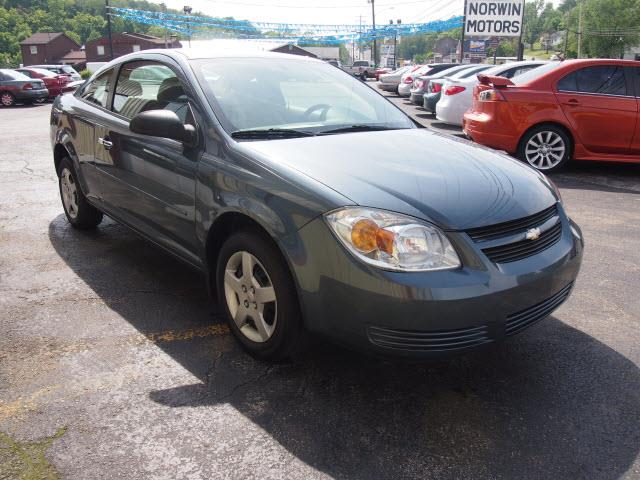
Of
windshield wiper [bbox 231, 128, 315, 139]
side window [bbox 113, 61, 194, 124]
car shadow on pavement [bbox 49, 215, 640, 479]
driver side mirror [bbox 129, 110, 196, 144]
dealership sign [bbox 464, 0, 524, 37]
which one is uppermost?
dealership sign [bbox 464, 0, 524, 37]

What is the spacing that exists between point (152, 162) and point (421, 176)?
67.2 inches

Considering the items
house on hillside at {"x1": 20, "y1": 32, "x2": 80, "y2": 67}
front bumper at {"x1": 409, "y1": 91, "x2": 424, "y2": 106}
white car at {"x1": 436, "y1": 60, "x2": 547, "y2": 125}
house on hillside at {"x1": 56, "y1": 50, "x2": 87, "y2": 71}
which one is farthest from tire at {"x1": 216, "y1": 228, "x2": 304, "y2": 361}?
house on hillside at {"x1": 20, "y1": 32, "x2": 80, "y2": 67}

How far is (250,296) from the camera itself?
2891mm

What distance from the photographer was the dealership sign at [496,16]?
2464 cm

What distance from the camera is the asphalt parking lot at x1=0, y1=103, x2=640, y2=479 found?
2.25m

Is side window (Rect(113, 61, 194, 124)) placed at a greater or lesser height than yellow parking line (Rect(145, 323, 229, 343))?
greater

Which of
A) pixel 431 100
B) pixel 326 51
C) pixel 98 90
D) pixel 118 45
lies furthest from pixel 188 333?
pixel 326 51

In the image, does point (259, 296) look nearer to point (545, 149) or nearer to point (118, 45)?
point (545, 149)

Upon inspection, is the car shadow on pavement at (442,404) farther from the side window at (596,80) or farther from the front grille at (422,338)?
the side window at (596,80)

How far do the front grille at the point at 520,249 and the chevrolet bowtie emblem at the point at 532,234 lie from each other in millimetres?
21

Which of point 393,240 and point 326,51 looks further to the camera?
point 326,51

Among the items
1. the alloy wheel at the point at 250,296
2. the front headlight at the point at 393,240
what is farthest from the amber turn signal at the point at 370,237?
the alloy wheel at the point at 250,296

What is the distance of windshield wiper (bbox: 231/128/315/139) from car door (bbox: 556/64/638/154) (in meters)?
Answer: 5.58

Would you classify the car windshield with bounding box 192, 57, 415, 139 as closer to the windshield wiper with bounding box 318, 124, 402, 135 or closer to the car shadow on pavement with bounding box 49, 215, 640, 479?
the windshield wiper with bounding box 318, 124, 402, 135
